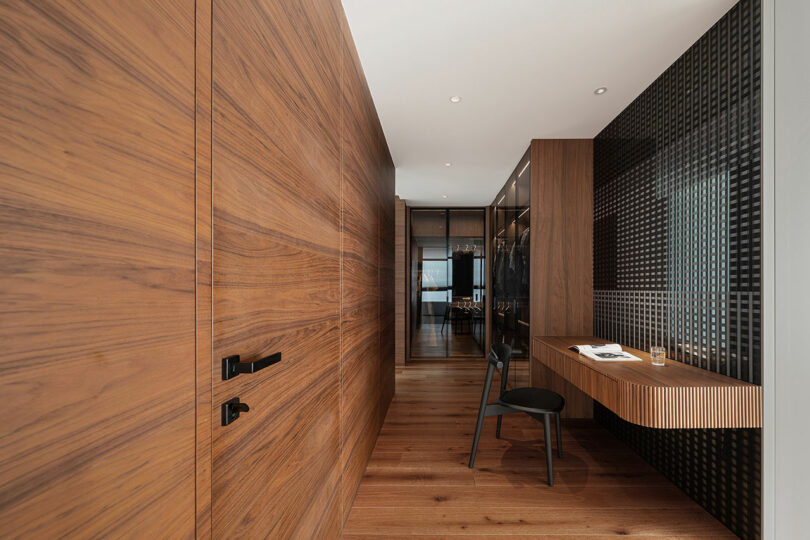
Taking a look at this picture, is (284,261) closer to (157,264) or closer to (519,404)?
(157,264)

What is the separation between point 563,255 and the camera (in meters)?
3.58

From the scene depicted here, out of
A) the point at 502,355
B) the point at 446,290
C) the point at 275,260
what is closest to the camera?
the point at 275,260

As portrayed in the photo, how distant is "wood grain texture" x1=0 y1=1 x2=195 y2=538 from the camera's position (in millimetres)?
470

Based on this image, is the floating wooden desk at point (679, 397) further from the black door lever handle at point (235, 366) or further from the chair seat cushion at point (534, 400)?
the black door lever handle at point (235, 366)

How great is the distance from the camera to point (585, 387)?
2.38 m

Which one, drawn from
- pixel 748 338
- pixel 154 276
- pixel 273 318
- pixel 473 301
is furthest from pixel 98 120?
pixel 473 301

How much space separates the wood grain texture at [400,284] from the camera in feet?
19.1

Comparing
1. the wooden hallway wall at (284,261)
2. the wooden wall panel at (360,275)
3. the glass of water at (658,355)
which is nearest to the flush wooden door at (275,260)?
Answer: the wooden hallway wall at (284,261)

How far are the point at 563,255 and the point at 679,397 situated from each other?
193 centimetres

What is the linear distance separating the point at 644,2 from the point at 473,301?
4.86 m

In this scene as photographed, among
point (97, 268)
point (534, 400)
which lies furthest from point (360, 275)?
point (97, 268)

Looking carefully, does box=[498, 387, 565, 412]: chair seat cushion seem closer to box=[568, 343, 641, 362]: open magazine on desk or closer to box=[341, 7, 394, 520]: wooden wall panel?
box=[568, 343, 641, 362]: open magazine on desk

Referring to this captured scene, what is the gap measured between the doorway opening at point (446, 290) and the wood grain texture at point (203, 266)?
5.50 metres

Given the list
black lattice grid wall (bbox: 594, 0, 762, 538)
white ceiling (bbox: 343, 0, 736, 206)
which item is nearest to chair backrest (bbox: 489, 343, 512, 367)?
black lattice grid wall (bbox: 594, 0, 762, 538)
